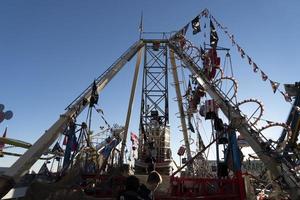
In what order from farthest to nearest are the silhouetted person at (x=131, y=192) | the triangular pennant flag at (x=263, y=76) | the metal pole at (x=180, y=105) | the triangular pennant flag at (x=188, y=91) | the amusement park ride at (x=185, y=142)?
the metal pole at (x=180, y=105) < the triangular pennant flag at (x=188, y=91) < the triangular pennant flag at (x=263, y=76) < the amusement park ride at (x=185, y=142) < the silhouetted person at (x=131, y=192)

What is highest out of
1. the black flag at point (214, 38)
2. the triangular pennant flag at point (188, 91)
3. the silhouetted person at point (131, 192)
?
the black flag at point (214, 38)

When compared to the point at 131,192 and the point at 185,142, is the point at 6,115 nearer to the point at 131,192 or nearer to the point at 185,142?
the point at 185,142

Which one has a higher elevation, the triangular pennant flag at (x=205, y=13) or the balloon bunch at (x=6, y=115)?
the triangular pennant flag at (x=205, y=13)

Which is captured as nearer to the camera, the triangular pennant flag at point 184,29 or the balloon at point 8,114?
the triangular pennant flag at point 184,29

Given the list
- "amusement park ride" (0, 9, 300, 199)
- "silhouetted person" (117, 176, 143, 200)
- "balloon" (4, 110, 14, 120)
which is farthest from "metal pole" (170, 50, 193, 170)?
"silhouetted person" (117, 176, 143, 200)

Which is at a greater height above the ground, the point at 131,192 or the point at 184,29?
the point at 184,29

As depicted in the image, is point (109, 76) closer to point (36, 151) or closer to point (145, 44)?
point (145, 44)

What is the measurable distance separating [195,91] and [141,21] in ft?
49.3

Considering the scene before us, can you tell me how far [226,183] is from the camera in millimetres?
14078

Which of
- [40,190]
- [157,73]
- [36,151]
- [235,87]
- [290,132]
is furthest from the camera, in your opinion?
[157,73]

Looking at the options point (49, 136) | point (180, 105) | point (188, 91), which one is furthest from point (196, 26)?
point (49, 136)

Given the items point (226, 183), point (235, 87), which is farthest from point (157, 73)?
point (226, 183)

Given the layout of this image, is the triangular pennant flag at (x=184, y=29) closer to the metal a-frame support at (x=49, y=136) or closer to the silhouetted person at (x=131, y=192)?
the metal a-frame support at (x=49, y=136)

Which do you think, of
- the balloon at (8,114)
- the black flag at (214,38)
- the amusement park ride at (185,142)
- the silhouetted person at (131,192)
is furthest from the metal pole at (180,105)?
the silhouetted person at (131,192)
